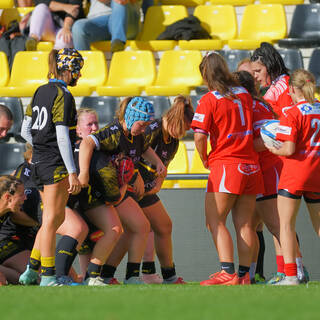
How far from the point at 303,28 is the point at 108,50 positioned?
105 inches

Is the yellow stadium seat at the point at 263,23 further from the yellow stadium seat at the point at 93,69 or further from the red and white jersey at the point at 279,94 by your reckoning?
the red and white jersey at the point at 279,94

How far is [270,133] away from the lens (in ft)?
16.3

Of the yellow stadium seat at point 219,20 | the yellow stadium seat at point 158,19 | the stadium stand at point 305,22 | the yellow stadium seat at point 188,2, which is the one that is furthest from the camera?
the yellow stadium seat at point 188,2

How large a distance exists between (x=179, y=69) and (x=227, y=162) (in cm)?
460

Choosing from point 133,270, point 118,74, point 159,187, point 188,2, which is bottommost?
point 133,270

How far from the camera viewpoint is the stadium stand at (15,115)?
8.80 m

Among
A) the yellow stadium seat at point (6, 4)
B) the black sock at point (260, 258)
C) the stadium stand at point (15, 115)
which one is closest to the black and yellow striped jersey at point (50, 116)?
the black sock at point (260, 258)

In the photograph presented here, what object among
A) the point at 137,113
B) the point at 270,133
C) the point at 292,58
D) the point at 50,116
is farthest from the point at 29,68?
the point at 270,133

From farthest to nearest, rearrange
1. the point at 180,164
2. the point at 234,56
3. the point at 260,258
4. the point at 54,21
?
the point at 54,21 → the point at 234,56 → the point at 180,164 → the point at 260,258

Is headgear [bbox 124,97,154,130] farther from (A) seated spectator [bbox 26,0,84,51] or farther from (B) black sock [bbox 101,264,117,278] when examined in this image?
(A) seated spectator [bbox 26,0,84,51]

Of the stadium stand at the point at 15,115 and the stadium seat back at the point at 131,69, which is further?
the stadium seat back at the point at 131,69

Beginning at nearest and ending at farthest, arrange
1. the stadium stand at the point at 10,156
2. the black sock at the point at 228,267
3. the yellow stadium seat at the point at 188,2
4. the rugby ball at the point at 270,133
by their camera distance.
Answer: the rugby ball at the point at 270,133
the black sock at the point at 228,267
the stadium stand at the point at 10,156
the yellow stadium seat at the point at 188,2

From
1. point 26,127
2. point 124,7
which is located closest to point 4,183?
point 26,127

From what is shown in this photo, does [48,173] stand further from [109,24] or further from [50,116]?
[109,24]
